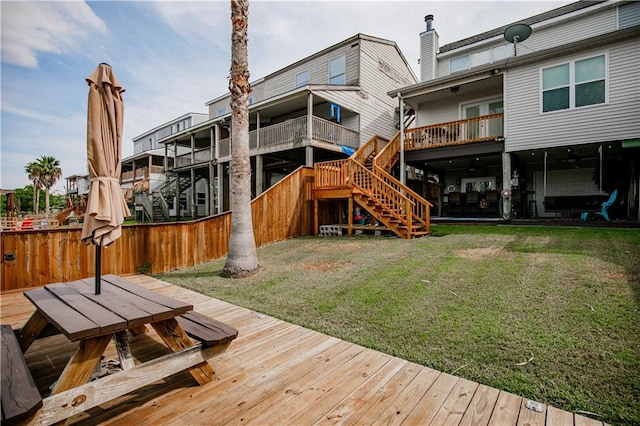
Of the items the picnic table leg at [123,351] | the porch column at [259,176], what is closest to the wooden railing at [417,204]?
the porch column at [259,176]

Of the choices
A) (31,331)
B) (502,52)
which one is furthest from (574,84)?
(31,331)

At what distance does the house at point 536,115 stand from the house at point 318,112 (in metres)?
2.53

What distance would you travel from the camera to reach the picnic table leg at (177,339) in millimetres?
2340

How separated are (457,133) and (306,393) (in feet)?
41.6

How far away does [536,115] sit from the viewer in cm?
1084

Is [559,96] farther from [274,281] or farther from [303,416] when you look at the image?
[303,416]

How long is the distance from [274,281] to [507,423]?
4197 mm

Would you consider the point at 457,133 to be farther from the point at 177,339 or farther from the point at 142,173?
the point at 142,173

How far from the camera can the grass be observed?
2479 mm

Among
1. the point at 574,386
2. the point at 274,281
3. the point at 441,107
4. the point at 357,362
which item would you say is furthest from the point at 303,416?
the point at 441,107

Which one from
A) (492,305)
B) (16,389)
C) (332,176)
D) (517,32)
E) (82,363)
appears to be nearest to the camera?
(16,389)

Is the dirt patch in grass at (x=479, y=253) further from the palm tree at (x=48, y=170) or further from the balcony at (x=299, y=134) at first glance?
the palm tree at (x=48, y=170)

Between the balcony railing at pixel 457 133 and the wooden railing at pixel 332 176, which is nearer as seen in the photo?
the wooden railing at pixel 332 176

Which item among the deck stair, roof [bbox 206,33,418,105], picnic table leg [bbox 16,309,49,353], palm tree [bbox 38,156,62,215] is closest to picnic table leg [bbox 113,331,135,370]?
picnic table leg [bbox 16,309,49,353]
